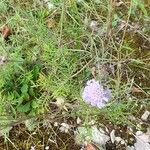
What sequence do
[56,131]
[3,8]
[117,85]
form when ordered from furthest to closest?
[3,8], [56,131], [117,85]

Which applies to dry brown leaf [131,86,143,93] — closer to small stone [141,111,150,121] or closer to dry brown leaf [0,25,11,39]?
small stone [141,111,150,121]

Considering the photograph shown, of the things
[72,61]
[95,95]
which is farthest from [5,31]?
[95,95]

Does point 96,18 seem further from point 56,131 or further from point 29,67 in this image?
point 56,131

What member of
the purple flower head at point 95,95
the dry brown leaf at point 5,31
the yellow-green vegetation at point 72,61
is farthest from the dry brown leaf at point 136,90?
the dry brown leaf at point 5,31

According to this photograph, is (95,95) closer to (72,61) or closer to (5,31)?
(72,61)

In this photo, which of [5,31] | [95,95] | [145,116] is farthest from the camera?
[5,31]

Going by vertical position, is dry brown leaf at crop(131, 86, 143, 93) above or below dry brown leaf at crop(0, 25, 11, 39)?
below

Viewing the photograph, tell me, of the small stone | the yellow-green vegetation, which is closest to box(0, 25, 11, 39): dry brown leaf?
the yellow-green vegetation

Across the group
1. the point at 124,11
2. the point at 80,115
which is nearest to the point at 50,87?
the point at 80,115

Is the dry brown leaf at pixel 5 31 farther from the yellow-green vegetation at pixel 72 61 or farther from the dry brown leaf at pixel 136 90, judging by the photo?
the dry brown leaf at pixel 136 90
